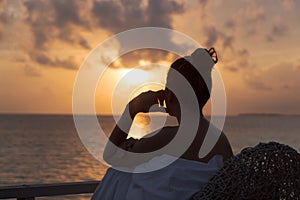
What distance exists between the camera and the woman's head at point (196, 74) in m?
2.31

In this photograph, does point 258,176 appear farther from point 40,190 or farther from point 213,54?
point 40,190

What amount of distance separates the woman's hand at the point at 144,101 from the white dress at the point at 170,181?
209 mm

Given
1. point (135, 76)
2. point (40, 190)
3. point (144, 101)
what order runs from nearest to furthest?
1. point (144, 101)
2. point (135, 76)
3. point (40, 190)

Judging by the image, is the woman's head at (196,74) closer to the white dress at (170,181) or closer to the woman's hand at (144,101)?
the woman's hand at (144,101)

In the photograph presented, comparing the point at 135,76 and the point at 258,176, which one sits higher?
the point at 135,76

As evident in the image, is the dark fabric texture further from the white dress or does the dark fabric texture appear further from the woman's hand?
the woman's hand

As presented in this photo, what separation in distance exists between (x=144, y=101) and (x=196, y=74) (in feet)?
0.79

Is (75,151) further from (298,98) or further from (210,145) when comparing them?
(210,145)

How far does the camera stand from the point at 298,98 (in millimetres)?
29703

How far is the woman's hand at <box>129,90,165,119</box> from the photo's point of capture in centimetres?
231

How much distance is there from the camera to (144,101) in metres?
2.31

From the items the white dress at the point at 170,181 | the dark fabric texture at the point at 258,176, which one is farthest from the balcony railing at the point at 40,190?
the dark fabric texture at the point at 258,176

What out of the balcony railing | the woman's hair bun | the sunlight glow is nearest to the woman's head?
the woman's hair bun

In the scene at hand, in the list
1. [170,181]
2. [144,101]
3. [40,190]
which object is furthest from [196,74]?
[40,190]
